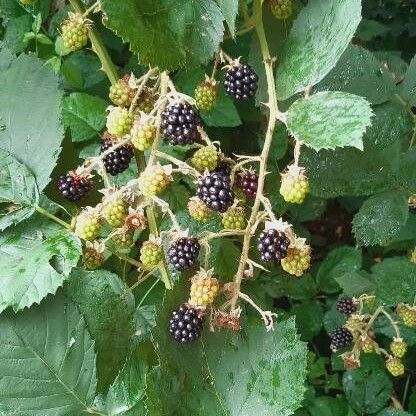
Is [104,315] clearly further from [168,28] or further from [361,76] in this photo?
[361,76]

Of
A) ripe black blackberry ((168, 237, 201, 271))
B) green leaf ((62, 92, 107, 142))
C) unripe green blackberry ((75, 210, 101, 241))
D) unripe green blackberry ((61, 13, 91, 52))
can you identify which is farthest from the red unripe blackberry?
green leaf ((62, 92, 107, 142))

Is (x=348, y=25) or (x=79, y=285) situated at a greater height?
(x=348, y=25)

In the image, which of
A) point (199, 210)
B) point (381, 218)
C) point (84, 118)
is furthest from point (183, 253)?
point (381, 218)

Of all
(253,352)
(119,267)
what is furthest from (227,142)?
(253,352)

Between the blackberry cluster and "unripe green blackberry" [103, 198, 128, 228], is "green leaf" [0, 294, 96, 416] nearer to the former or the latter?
"unripe green blackberry" [103, 198, 128, 228]

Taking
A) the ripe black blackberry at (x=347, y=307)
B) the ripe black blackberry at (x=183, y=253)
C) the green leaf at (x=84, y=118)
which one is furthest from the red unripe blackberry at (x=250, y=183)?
the ripe black blackberry at (x=347, y=307)

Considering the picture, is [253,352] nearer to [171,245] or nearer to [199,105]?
[171,245]

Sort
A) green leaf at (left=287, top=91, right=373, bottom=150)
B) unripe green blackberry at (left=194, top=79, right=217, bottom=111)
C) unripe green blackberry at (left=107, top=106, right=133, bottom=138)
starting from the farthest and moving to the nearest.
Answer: unripe green blackberry at (left=194, top=79, right=217, bottom=111) < unripe green blackberry at (left=107, top=106, right=133, bottom=138) < green leaf at (left=287, top=91, right=373, bottom=150)
